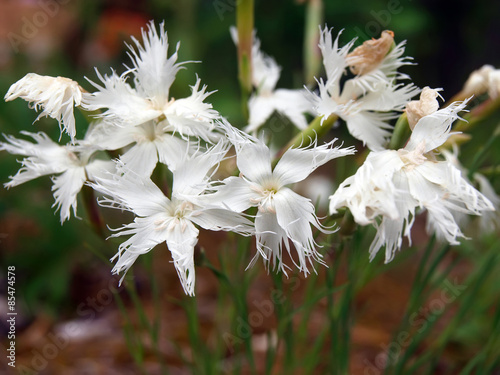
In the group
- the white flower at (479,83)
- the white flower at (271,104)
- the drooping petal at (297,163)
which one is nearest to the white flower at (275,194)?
the drooping petal at (297,163)

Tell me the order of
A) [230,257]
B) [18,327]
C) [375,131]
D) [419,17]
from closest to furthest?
[375,131] < [230,257] < [18,327] < [419,17]

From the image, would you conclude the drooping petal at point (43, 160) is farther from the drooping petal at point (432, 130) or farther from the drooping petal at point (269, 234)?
the drooping petal at point (432, 130)

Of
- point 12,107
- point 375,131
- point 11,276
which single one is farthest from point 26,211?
point 375,131

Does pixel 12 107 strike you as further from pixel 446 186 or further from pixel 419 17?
pixel 419 17

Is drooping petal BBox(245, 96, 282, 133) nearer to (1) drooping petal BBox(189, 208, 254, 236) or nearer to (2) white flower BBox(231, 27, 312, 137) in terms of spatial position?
(2) white flower BBox(231, 27, 312, 137)

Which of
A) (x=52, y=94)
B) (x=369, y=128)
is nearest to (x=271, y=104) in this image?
(x=369, y=128)

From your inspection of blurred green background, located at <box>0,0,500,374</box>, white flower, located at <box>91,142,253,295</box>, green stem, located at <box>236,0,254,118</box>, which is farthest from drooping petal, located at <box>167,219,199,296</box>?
blurred green background, located at <box>0,0,500,374</box>
